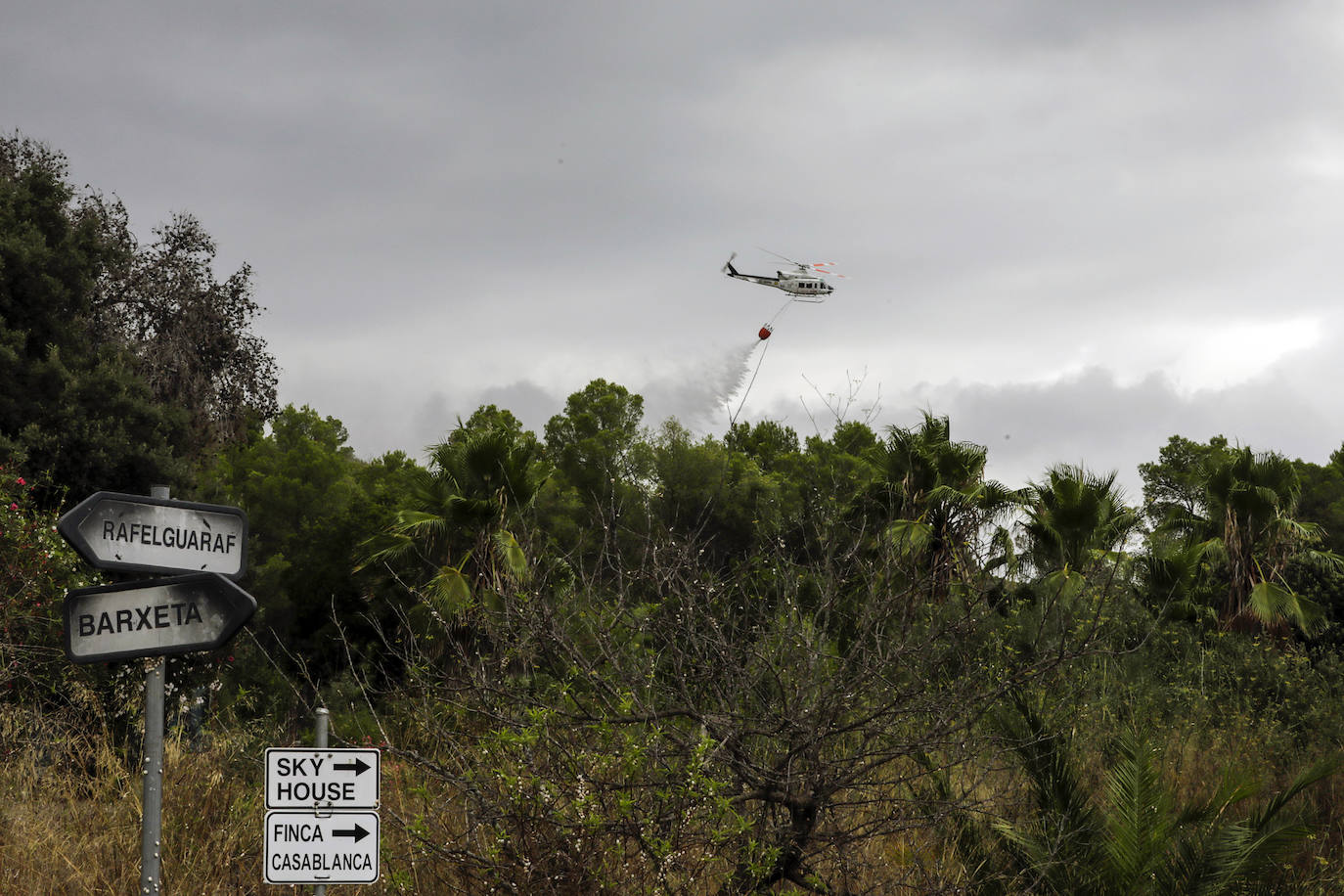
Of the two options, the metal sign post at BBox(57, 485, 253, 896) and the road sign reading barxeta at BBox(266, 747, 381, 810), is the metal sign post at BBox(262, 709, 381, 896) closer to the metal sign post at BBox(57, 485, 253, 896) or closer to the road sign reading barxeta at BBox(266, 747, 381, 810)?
the road sign reading barxeta at BBox(266, 747, 381, 810)

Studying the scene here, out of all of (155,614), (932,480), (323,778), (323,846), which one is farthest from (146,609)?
(932,480)

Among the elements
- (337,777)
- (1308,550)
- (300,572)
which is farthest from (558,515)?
(337,777)

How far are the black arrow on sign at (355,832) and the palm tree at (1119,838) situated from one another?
3.46 metres

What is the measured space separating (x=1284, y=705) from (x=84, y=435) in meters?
19.0

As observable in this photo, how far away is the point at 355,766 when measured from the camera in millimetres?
4805

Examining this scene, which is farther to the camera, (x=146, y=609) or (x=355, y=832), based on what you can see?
(x=355, y=832)

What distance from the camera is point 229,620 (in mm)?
3924

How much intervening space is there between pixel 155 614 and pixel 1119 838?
5536mm

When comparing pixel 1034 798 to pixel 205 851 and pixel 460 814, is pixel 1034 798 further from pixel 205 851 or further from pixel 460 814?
pixel 205 851

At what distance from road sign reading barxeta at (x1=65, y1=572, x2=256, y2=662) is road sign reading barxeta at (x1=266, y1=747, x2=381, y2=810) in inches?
39.3

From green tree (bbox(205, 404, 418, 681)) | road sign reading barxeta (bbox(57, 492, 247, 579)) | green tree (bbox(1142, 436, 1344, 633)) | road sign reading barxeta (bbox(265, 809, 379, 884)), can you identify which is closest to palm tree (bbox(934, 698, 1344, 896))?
road sign reading barxeta (bbox(265, 809, 379, 884))

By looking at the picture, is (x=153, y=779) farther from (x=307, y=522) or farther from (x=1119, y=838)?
(x=307, y=522)

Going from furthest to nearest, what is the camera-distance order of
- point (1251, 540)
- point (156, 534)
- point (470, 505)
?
point (1251, 540) → point (470, 505) → point (156, 534)

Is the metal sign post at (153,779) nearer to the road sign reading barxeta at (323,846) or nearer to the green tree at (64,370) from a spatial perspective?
the road sign reading barxeta at (323,846)
